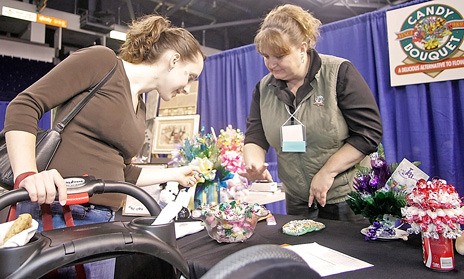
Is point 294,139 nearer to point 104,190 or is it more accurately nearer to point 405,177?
point 405,177

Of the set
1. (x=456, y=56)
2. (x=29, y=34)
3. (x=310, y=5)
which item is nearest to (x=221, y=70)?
(x=456, y=56)

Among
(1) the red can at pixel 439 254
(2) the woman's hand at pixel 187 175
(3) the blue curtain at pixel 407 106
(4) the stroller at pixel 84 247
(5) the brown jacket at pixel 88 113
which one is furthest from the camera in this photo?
(3) the blue curtain at pixel 407 106

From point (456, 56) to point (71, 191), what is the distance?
2.32m

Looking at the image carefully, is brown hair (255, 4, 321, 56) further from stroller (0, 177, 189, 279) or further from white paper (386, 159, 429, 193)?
stroller (0, 177, 189, 279)

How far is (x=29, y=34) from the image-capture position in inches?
346

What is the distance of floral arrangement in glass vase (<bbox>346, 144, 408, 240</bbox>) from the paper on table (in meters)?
0.17

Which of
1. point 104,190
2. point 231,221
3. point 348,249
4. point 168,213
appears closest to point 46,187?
point 104,190

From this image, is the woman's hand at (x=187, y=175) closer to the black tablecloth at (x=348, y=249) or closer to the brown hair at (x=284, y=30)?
the black tablecloth at (x=348, y=249)

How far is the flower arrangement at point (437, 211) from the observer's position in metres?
0.76

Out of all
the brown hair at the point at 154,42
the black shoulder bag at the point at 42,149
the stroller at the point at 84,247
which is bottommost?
the stroller at the point at 84,247

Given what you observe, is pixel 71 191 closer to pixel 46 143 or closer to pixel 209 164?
pixel 46 143

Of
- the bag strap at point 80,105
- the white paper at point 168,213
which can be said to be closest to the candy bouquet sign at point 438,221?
the white paper at point 168,213

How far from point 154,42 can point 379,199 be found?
86 centimetres

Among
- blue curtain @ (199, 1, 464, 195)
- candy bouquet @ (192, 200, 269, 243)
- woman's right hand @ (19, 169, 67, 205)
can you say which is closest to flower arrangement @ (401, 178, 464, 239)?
candy bouquet @ (192, 200, 269, 243)
